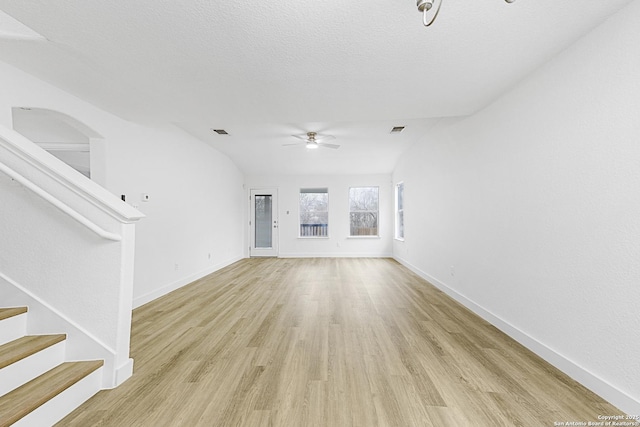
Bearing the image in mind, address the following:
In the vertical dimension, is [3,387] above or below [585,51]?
below

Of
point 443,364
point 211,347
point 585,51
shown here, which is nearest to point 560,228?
point 585,51

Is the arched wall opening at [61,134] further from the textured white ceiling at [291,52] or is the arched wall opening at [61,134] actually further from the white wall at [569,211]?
the white wall at [569,211]

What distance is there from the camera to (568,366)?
1.91 metres

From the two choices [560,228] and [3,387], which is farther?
[560,228]

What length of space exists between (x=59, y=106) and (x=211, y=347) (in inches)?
107

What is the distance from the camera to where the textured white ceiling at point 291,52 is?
159 cm

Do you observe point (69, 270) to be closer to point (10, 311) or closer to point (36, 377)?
point (10, 311)

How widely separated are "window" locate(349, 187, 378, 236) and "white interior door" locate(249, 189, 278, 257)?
2244 mm

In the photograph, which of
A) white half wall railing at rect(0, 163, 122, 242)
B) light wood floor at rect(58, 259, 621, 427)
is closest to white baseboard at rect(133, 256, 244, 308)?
light wood floor at rect(58, 259, 621, 427)

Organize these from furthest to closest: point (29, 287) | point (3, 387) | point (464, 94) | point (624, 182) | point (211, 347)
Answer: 1. point (464, 94)
2. point (211, 347)
3. point (29, 287)
4. point (624, 182)
5. point (3, 387)

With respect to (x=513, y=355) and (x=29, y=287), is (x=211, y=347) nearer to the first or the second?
(x=29, y=287)

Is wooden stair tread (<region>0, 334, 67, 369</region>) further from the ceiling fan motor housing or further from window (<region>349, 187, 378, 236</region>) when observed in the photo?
window (<region>349, 187, 378, 236</region>)

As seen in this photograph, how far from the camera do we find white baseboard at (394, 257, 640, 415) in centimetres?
154

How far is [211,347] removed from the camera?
7.70 feet
